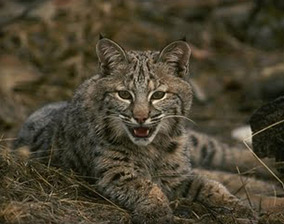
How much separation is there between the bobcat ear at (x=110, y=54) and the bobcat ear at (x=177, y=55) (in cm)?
29

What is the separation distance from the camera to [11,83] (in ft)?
36.9

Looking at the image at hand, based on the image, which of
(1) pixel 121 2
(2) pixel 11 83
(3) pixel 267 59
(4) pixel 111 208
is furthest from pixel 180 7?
(4) pixel 111 208

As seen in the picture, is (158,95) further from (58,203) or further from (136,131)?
(58,203)

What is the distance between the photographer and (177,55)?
6297 millimetres

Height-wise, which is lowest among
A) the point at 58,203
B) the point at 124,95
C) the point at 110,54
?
the point at 58,203

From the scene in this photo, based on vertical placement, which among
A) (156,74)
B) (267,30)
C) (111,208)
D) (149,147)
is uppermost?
(267,30)

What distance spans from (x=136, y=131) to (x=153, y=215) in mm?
723

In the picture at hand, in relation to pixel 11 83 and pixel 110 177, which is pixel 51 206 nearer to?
pixel 110 177

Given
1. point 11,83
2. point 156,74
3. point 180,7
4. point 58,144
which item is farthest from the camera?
point 180,7

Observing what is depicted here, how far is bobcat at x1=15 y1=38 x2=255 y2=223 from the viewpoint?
19.7ft

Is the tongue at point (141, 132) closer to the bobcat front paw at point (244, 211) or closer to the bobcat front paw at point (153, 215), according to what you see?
the bobcat front paw at point (153, 215)

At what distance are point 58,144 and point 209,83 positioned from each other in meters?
5.42

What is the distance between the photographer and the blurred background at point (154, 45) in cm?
1109

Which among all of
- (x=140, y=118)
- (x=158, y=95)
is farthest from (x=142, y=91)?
(x=140, y=118)
